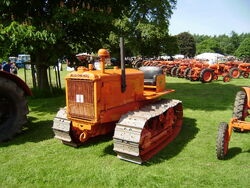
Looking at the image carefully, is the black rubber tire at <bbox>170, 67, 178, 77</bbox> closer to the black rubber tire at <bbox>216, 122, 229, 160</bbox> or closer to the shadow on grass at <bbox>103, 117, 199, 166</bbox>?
the shadow on grass at <bbox>103, 117, 199, 166</bbox>

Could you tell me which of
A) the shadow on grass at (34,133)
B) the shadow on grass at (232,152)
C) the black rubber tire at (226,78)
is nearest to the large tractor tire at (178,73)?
the black rubber tire at (226,78)

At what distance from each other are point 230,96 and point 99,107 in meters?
8.17

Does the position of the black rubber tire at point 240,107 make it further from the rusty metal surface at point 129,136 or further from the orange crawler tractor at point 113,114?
the rusty metal surface at point 129,136

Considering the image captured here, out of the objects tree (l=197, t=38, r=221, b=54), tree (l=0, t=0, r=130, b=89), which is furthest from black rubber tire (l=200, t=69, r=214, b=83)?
tree (l=197, t=38, r=221, b=54)

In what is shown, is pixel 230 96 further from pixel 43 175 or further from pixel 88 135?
pixel 43 175

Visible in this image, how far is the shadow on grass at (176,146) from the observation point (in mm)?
4574

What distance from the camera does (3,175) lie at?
4.00 meters

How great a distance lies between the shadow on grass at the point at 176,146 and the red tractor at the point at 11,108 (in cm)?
220

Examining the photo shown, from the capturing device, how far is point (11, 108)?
557 cm

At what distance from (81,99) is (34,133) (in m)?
2.28

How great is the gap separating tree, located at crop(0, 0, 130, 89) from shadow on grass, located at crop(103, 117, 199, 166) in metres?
4.21

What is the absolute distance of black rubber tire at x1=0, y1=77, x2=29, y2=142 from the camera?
540cm

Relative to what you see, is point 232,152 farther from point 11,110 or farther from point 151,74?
point 11,110

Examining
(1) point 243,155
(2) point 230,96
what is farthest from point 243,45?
(1) point 243,155
